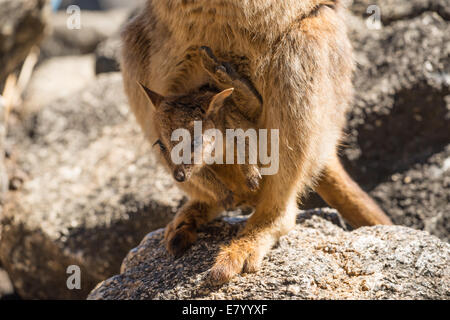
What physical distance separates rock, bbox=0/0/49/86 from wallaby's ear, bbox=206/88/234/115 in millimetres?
4041

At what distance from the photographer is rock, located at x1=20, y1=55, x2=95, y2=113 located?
6.43m

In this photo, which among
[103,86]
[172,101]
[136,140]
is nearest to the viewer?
[172,101]

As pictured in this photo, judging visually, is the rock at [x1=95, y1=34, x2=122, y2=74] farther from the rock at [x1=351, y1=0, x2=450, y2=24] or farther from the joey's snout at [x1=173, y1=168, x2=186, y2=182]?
the joey's snout at [x1=173, y1=168, x2=186, y2=182]

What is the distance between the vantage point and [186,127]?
2383 millimetres

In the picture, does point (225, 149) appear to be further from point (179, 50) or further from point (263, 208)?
point (179, 50)

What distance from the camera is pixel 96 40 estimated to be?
9312mm

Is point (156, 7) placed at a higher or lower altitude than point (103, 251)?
higher

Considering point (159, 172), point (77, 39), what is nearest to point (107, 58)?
point (159, 172)

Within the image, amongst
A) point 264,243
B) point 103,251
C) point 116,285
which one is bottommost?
point 103,251

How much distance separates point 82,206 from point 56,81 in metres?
3.35

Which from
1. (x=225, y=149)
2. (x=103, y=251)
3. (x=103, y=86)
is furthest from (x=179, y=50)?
(x=103, y=86)

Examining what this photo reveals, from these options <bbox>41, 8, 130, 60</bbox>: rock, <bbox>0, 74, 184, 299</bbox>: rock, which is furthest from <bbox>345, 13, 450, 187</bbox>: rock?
<bbox>41, 8, 130, 60</bbox>: rock

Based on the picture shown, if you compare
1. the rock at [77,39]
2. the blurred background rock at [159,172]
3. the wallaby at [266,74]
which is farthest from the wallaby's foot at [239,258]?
the rock at [77,39]

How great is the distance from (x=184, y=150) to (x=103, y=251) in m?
2.08
